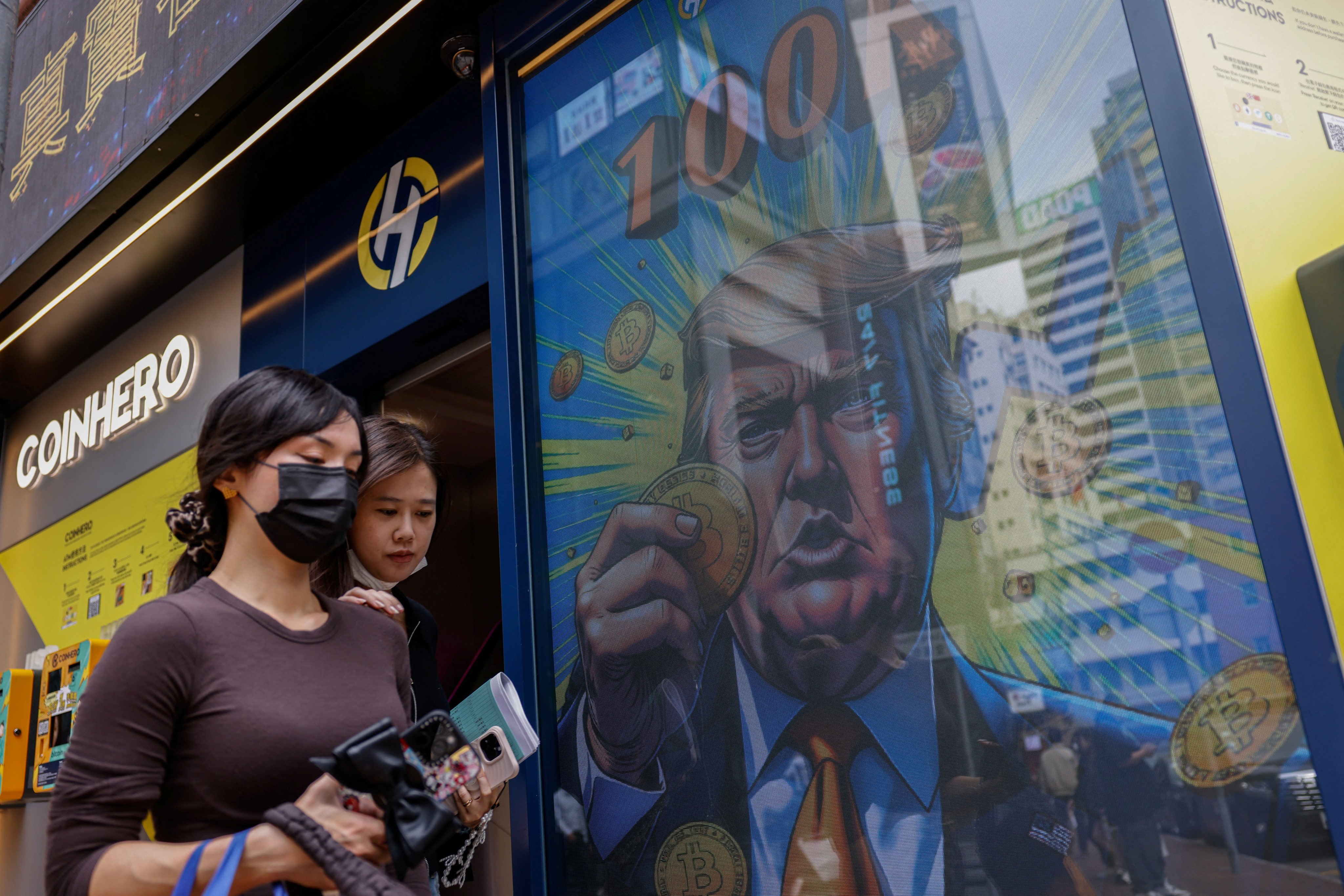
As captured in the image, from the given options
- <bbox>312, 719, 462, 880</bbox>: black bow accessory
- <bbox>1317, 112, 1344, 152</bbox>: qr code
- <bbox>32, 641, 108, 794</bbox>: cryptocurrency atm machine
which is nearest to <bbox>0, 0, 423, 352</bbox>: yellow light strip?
<bbox>32, 641, 108, 794</bbox>: cryptocurrency atm machine

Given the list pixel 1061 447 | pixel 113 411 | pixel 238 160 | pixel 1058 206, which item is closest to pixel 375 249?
pixel 238 160

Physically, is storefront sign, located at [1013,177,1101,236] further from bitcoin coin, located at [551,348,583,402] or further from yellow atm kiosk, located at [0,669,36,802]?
yellow atm kiosk, located at [0,669,36,802]

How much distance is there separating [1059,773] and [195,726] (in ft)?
4.30

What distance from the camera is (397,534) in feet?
7.76

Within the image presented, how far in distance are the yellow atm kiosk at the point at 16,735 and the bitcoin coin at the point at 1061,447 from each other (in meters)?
4.47

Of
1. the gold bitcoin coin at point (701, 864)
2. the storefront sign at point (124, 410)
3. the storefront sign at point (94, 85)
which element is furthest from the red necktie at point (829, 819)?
the storefront sign at point (124, 410)

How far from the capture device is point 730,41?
99.0 inches

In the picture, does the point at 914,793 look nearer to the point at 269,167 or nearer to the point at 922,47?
the point at 922,47

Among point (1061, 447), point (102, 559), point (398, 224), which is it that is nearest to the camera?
point (1061, 447)

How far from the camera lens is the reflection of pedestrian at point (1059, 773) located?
5.61ft

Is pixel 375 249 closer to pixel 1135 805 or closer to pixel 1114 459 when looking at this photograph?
pixel 1114 459

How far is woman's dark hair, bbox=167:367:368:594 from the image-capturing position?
1.57 meters

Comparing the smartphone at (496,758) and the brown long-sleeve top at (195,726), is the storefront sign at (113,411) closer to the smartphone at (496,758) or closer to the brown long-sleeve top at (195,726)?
the smartphone at (496,758)

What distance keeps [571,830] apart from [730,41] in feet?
6.26
